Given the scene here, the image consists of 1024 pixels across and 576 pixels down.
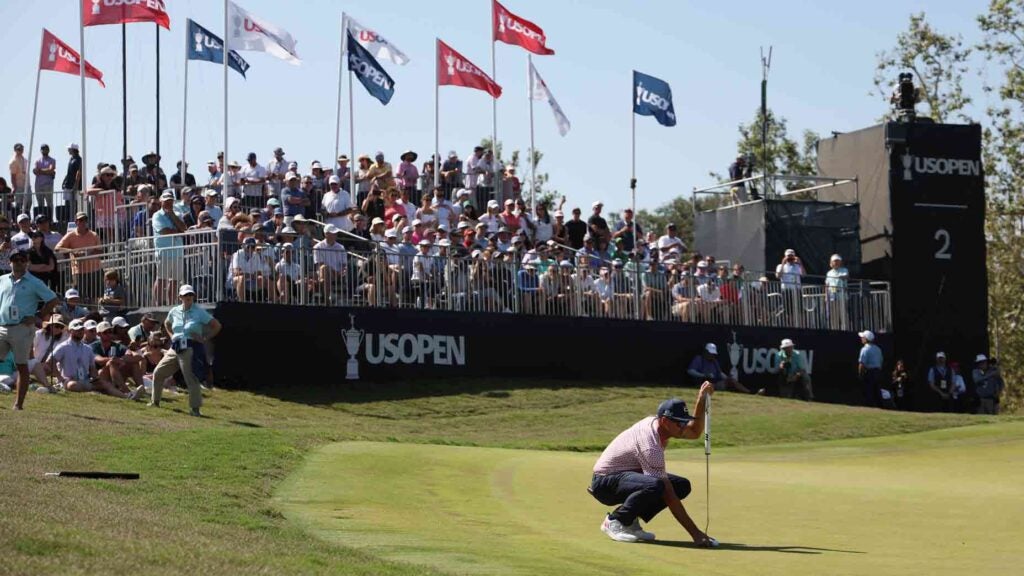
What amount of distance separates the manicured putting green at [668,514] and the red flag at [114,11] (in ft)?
46.3

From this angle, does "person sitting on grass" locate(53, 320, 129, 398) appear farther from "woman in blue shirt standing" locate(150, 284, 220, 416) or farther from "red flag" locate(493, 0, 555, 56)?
"red flag" locate(493, 0, 555, 56)

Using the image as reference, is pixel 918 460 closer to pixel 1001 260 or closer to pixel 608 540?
pixel 608 540

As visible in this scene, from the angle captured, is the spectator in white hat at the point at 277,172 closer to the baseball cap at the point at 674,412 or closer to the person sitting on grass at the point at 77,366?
the person sitting on grass at the point at 77,366

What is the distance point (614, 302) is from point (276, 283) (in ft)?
25.6

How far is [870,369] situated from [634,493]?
22539mm

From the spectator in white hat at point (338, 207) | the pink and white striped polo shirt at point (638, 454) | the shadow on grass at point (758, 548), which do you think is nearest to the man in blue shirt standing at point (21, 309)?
the pink and white striped polo shirt at point (638, 454)

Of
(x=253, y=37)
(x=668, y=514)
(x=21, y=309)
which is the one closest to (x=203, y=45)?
(x=253, y=37)

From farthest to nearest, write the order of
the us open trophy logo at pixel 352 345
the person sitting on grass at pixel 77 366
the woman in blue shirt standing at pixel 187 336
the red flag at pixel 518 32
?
the red flag at pixel 518 32
the us open trophy logo at pixel 352 345
the person sitting on grass at pixel 77 366
the woman in blue shirt standing at pixel 187 336

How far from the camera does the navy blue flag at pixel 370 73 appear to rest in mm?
35969

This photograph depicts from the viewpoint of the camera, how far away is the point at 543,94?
4119cm

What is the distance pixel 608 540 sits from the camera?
14172 mm

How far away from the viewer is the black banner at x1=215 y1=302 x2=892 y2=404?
94.2 ft

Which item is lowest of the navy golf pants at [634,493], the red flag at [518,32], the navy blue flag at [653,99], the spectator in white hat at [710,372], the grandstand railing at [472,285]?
the navy golf pants at [634,493]

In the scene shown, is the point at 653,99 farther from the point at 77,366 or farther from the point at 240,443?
the point at 240,443
